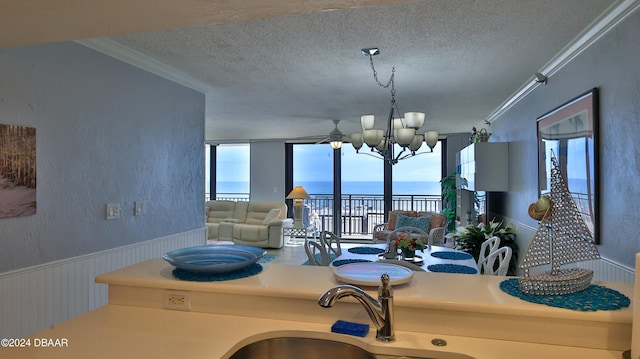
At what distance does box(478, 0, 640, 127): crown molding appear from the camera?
2135mm

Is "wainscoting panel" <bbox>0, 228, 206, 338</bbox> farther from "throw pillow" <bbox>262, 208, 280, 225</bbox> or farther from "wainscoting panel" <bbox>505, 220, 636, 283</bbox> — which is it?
"throw pillow" <bbox>262, 208, 280, 225</bbox>

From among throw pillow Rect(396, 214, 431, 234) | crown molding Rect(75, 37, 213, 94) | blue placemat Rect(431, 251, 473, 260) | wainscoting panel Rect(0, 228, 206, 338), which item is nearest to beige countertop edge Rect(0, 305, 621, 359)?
wainscoting panel Rect(0, 228, 206, 338)

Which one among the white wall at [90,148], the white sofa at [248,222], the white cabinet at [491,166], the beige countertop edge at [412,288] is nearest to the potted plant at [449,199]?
the white cabinet at [491,166]

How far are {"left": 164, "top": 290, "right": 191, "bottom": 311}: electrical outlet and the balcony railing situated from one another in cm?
703

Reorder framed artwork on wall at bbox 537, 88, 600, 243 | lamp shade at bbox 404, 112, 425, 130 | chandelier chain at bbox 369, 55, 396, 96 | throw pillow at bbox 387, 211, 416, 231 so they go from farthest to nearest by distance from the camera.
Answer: throw pillow at bbox 387, 211, 416, 231, chandelier chain at bbox 369, 55, 396, 96, lamp shade at bbox 404, 112, 425, 130, framed artwork on wall at bbox 537, 88, 600, 243

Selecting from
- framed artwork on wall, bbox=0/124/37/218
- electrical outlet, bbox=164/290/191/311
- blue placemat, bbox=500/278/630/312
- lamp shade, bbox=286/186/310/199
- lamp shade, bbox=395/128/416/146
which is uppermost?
lamp shade, bbox=395/128/416/146

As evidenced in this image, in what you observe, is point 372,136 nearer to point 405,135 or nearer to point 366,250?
point 405,135

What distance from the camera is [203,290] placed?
140 centimetres

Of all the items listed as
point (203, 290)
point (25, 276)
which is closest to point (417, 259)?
point (203, 290)

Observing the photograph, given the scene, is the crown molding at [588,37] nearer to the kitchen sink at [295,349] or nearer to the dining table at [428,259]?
the dining table at [428,259]

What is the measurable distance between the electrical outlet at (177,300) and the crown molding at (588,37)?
2.67 meters

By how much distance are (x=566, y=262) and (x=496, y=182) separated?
397 cm

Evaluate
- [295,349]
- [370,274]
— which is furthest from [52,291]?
[370,274]

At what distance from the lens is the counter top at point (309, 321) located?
1089 millimetres
